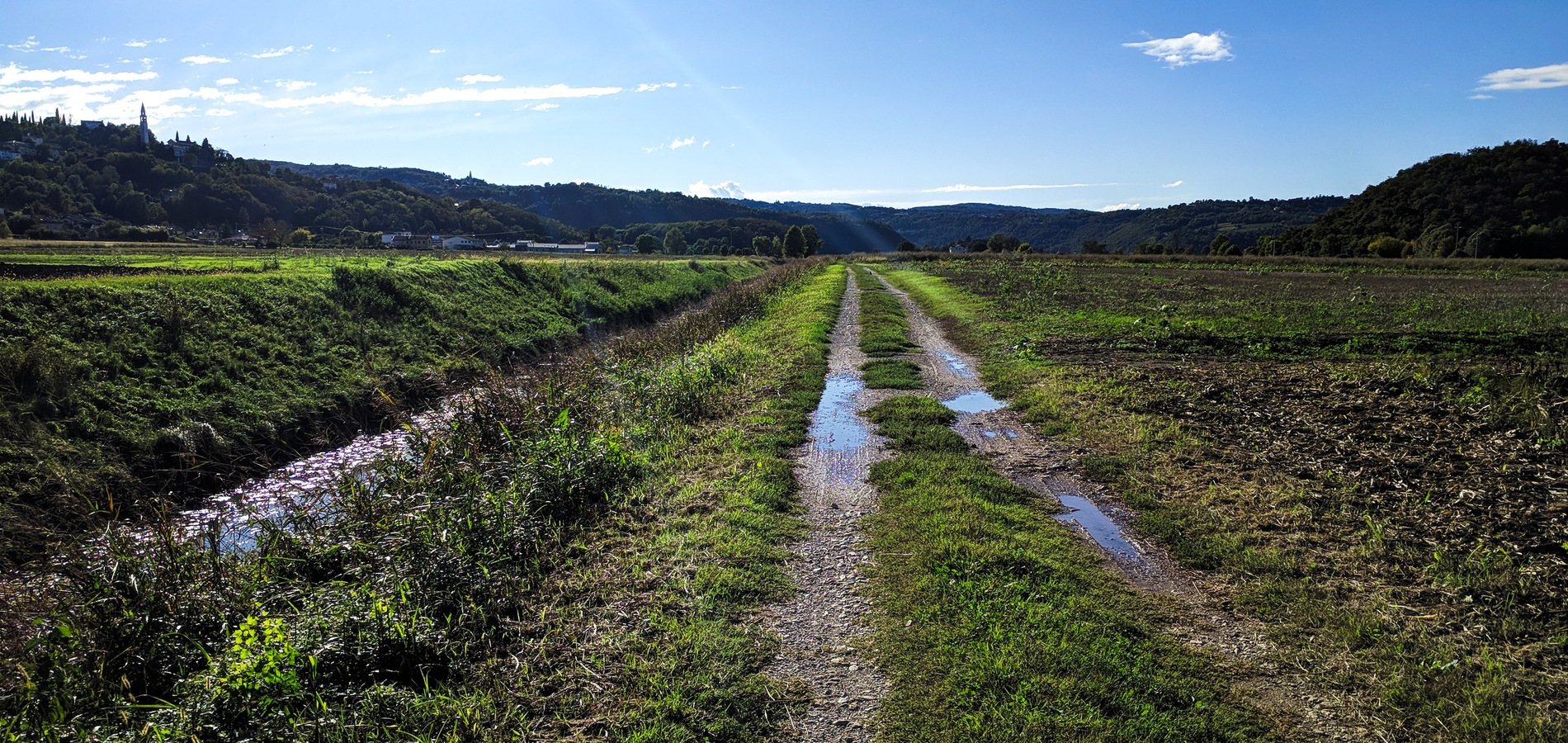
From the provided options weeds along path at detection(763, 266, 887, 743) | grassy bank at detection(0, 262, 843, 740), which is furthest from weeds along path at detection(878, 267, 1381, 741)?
grassy bank at detection(0, 262, 843, 740)

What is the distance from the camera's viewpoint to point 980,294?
33656mm

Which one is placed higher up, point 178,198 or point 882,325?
point 178,198

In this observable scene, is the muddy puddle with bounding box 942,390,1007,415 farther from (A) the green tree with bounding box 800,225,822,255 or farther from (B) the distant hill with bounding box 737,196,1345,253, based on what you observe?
(B) the distant hill with bounding box 737,196,1345,253

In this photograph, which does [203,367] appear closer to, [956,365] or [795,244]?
[956,365]

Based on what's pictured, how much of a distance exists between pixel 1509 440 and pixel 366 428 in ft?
65.9

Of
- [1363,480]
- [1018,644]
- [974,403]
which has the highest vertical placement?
[1363,480]

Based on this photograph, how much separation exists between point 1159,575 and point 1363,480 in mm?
3404

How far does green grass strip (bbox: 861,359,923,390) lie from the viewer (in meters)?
14.8

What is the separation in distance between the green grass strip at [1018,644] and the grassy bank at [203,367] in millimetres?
6197

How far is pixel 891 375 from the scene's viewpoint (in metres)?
15.6

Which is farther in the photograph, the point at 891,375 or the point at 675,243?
the point at 675,243

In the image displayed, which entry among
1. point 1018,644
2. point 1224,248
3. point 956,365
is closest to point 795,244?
point 1224,248

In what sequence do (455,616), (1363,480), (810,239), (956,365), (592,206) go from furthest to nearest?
(592,206)
(810,239)
(956,365)
(1363,480)
(455,616)

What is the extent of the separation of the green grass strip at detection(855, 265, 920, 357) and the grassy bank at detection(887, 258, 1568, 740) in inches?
90.0
